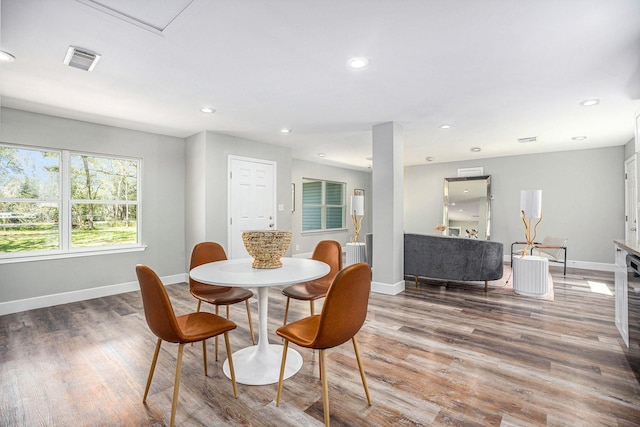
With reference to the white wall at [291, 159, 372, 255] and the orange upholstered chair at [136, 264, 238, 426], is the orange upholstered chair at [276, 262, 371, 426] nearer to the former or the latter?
the orange upholstered chair at [136, 264, 238, 426]

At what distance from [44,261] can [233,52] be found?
3.60 meters

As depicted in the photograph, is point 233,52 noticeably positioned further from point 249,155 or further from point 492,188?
point 492,188

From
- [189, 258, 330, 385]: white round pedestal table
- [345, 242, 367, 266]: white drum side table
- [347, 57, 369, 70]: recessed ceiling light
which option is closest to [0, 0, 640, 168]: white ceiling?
[347, 57, 369, 70]: recessed ceiling light

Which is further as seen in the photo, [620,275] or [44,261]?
[44,261]

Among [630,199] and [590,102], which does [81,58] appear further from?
[630,199]

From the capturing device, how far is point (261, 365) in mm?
2244

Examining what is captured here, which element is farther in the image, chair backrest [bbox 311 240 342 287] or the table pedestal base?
chair backrest [bbox 311 240 342 287]

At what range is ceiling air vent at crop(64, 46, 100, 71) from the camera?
231cm

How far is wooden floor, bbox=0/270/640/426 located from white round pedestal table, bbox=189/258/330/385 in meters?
0.11

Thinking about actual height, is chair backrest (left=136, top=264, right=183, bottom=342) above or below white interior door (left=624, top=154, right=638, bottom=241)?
below

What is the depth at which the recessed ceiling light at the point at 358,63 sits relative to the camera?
2467 millimetres

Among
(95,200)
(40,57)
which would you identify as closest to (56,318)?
(95,200)

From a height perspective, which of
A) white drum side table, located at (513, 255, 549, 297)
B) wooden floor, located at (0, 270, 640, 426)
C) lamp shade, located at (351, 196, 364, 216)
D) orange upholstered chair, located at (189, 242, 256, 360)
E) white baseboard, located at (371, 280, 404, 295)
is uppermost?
lamp shade, located at (351, 196, 364, 216)

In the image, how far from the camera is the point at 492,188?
279 inches
